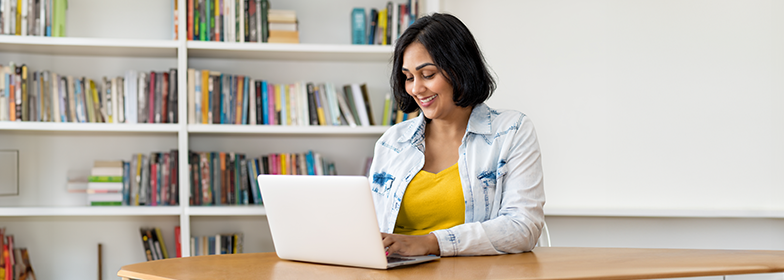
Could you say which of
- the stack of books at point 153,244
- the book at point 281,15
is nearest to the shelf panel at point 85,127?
the stack of books at point 153,244

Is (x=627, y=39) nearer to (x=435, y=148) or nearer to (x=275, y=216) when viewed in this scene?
(x=435, y=148)

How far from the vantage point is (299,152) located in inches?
108

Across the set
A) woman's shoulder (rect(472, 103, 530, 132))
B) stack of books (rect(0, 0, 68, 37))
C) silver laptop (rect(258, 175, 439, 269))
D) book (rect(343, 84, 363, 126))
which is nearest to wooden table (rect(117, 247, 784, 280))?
silver laptop (rect(258, 175, 439, 269))

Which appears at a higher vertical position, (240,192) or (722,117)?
(722,117)

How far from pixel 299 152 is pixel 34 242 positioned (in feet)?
4.19

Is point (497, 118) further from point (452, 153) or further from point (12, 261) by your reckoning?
point (12, 261)

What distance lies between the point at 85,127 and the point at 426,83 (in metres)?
1.65

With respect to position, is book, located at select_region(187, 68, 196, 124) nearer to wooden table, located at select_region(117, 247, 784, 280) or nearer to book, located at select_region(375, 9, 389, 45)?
book, located at select_region(375, 9, 389, 45)

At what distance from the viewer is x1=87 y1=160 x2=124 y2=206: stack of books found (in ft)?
7.99

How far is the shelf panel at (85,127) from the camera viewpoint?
2.31 meters

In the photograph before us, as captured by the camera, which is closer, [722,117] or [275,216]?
[275,216]

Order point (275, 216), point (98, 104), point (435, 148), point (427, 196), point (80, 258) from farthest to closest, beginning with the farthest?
point (80, 258), point (98, 104), point (435, 148), point (427, 196), point (275, 216)

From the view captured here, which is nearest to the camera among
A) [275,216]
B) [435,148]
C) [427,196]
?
[275,216]

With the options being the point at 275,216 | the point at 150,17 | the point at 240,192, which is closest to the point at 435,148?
the point at 275,216
